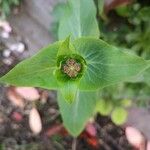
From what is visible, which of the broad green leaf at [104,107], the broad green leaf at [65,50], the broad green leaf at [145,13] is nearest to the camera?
the broad green leaf at [65,50]

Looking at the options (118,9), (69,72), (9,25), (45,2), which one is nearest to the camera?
(69,72)

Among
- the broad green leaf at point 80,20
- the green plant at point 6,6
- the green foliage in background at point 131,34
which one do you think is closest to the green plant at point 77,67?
the broad green leaf at point 80,20

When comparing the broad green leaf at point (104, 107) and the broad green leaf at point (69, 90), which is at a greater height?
the broad green leaf at point (69, 90)

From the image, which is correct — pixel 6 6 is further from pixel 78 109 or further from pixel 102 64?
pixel 102 64

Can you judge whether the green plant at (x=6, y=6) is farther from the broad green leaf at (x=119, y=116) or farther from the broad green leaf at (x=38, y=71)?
the broad green leaf at (x=38, y=71)

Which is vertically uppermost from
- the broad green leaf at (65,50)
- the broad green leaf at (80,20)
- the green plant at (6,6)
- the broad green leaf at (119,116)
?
the green plant at (6,6)

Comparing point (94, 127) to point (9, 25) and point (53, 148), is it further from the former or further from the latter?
point (9, 25)

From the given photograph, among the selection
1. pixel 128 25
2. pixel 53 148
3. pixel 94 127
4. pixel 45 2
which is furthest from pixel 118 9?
pixel 53 148
